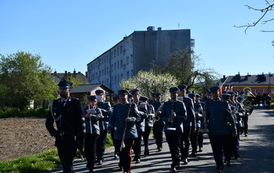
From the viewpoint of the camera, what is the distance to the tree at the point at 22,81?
200ft

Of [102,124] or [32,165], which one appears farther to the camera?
[102,124]

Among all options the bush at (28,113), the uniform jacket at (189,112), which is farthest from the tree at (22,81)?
the uniform jacket at (189,112)

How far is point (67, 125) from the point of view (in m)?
7.29

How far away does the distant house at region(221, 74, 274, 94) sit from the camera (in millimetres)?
120562

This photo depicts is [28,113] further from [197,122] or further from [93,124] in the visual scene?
[93,124]

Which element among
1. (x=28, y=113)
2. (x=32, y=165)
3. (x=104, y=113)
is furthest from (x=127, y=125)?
(x=28, y=113)

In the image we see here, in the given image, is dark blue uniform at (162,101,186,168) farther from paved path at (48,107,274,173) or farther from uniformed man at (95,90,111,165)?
uniformed man at (95,90,111,165)

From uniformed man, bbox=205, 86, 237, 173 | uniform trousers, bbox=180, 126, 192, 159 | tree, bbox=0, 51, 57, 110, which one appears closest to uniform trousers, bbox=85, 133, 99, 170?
uniform trousers, bbox=180, 126, 192, 159

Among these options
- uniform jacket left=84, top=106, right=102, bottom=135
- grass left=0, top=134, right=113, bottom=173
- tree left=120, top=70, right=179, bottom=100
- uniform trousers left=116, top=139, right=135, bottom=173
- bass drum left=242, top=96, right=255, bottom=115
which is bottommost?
grass left=0, top=134, right=113, bottom=173

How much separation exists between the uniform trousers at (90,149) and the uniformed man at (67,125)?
314 cm

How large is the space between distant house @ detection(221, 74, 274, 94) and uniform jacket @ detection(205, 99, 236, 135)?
365ft

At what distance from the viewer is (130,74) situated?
2753 inches

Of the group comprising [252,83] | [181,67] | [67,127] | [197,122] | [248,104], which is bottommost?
[197,122]

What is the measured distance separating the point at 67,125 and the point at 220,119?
4.39 metres
